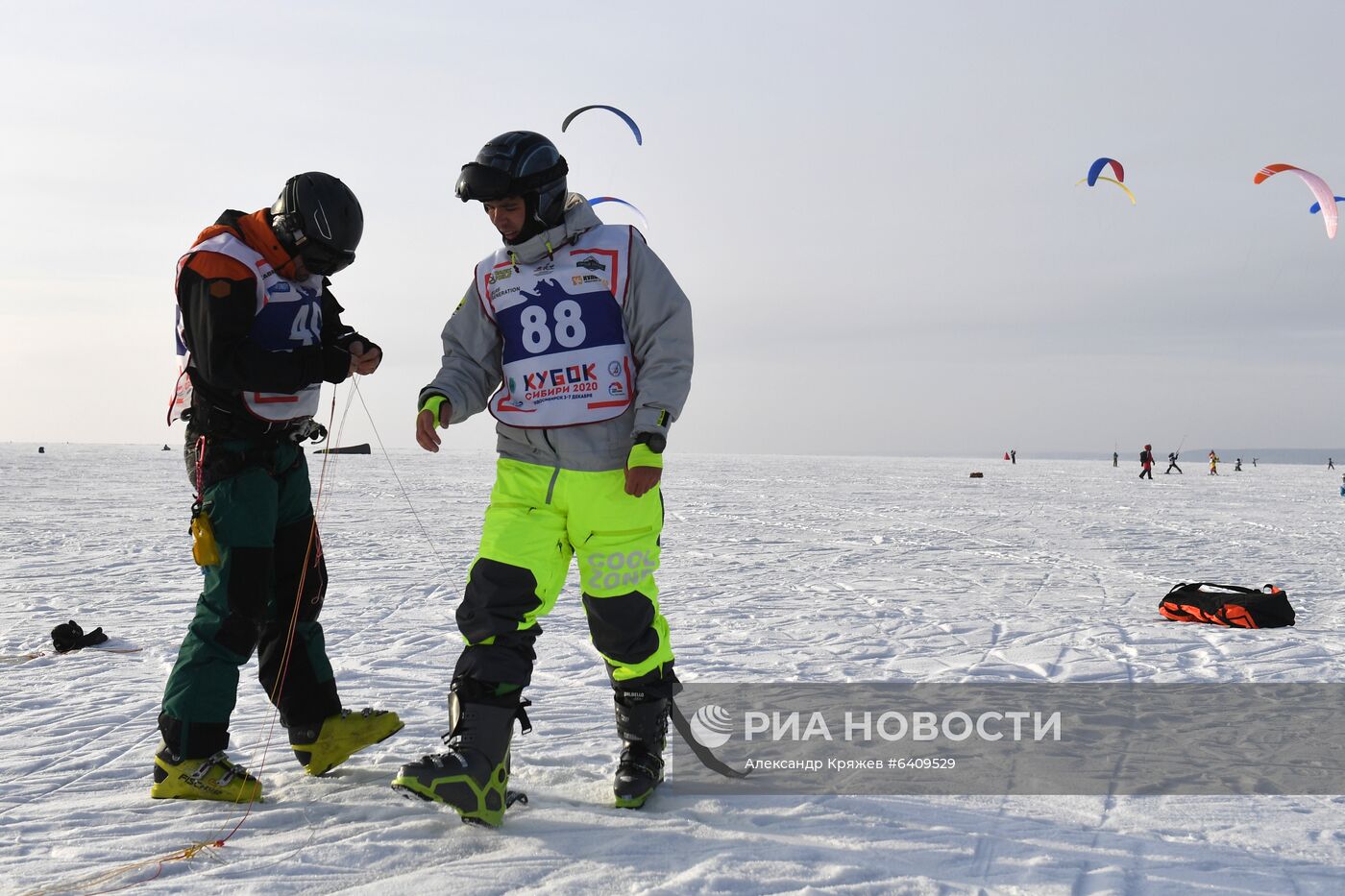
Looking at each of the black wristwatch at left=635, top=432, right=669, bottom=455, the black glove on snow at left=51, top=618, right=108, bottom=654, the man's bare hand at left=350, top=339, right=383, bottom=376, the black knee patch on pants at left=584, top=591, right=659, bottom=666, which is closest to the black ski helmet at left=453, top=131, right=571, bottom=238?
the man's bare hand at left=350, top=339, right=383, bottom=376

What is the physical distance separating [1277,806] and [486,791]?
7.75ft

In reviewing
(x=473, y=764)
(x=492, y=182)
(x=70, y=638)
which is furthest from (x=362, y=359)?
(x=70, y=638)

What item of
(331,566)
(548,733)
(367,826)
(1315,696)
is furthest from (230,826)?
(331,566)

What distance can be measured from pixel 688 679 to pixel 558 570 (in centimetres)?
175

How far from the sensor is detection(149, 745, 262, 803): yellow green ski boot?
108 inches

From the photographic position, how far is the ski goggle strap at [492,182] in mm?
2877

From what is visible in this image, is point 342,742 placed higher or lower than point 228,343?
lower

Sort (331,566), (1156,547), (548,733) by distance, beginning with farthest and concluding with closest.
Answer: (1156,547) → (331,566) → (548,733)

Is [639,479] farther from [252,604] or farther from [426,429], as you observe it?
[252,604]

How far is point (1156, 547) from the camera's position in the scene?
10242mm

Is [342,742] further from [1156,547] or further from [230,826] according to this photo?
[1156,547]

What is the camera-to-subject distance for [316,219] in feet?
9.62

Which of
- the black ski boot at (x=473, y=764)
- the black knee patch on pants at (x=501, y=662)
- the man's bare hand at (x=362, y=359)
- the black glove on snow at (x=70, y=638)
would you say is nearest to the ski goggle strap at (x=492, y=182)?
the man's bare hand at (x=362, y=359)

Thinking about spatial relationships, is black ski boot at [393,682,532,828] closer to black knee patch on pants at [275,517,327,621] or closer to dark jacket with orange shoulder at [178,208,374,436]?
black knee patch on pants at [275,517,327,621]
